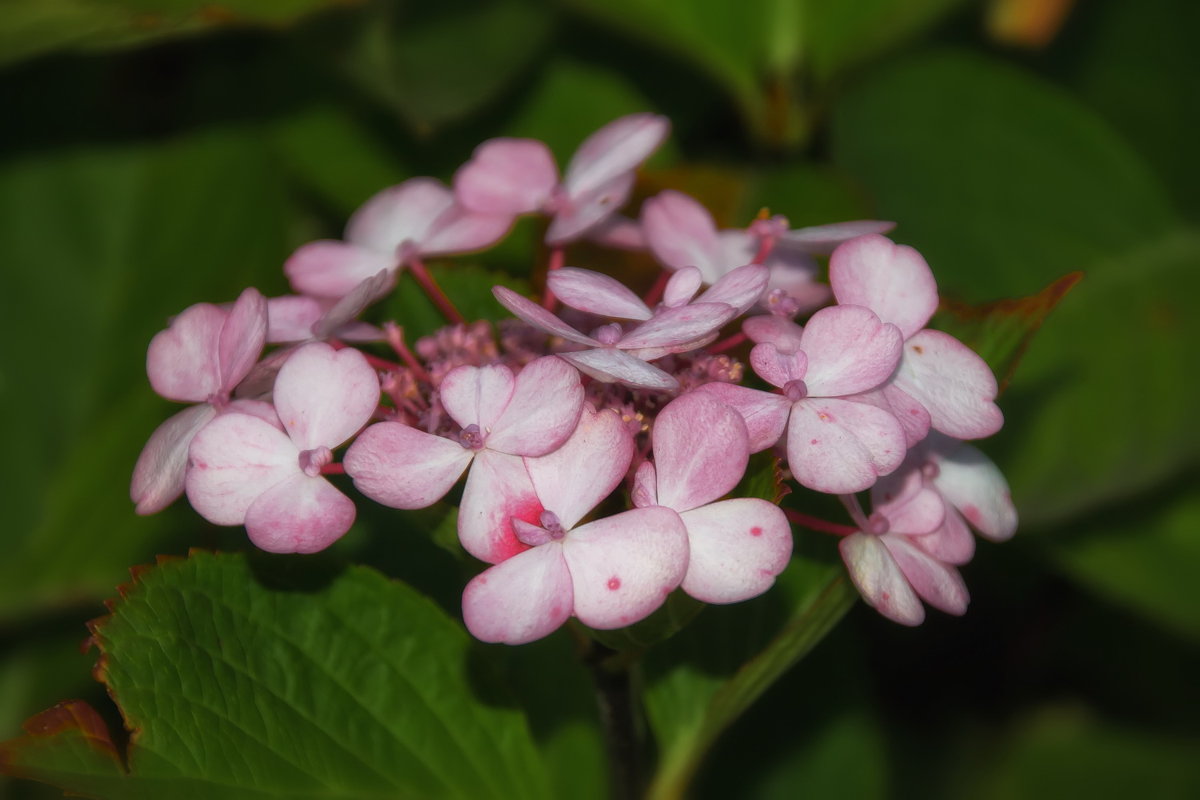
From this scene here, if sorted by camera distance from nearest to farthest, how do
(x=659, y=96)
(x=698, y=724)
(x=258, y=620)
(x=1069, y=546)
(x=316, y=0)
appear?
(x=258, y=620)
(x=698, y=724)
(x=316, y=0)
(x=1069, y=546)
(x=659, y=96)

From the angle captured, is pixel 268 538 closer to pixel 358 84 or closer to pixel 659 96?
pixel 358 84

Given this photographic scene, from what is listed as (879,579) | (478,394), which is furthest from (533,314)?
(879,579)

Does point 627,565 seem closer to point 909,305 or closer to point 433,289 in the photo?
point 909,305

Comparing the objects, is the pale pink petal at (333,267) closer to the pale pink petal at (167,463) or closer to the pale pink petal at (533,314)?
the pale pink petal at (167,463)

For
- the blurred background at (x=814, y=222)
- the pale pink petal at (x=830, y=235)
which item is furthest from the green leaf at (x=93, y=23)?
the pale pink petal at (x=830, y=235)

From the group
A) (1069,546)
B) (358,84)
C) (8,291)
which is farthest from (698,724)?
(8,291)
